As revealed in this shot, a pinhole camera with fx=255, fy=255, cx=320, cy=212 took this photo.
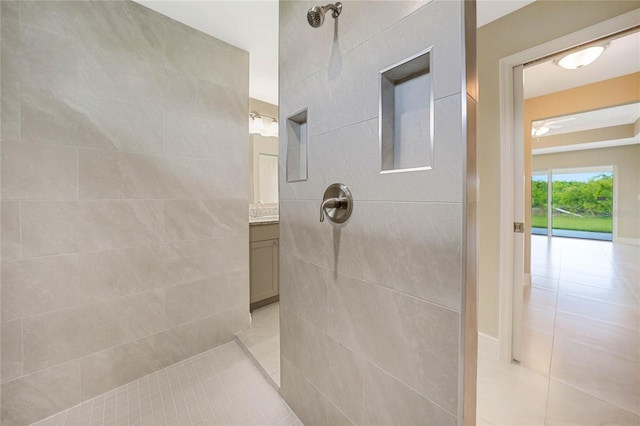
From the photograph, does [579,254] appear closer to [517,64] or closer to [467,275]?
[517,64]

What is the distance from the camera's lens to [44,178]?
138 centimetres

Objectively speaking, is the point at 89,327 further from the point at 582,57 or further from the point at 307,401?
the point at 582,57

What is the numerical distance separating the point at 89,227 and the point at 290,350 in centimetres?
139

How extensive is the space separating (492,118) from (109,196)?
2.65 metres

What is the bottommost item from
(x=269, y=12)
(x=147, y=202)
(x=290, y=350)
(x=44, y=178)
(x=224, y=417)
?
(x=224, y=417)

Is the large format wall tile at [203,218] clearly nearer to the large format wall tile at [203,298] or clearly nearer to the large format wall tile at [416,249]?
the large format wall tile at [203,298]

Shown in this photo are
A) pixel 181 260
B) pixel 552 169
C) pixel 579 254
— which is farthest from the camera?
pixel 552 169

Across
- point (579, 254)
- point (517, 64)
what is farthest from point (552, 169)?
point (517, 64)

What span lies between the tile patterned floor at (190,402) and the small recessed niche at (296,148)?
1312 millimetres

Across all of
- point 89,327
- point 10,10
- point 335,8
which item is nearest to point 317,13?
point 335,8

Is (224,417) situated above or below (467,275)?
below

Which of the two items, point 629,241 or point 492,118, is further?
point 629,241

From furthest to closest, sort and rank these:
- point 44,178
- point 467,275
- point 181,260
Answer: point 181,260 → point 44,178 → point 467,275

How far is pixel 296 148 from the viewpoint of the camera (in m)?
1.45
